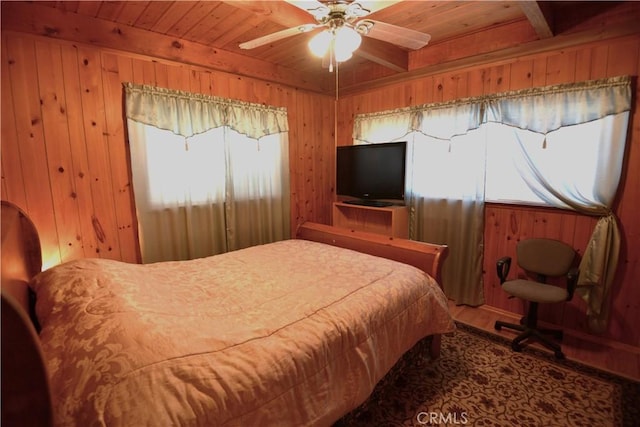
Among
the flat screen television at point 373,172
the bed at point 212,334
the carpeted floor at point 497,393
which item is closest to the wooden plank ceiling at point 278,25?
the flat screen television at point 373,172

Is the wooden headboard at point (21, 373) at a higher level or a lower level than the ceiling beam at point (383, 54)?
lower

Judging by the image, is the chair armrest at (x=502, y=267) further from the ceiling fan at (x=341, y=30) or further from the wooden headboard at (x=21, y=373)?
the wooden headboard at (x=21, y=373)

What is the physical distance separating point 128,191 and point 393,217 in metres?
2.52

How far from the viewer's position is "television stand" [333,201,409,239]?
3391 mm

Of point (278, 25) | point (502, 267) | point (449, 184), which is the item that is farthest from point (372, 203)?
point (278, 25)

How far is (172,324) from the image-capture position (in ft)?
4.19

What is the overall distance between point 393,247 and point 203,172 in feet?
6.27

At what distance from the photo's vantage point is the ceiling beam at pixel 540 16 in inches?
79.4

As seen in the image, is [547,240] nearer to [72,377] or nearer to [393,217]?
[393,217]

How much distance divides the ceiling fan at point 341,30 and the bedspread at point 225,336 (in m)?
1.38

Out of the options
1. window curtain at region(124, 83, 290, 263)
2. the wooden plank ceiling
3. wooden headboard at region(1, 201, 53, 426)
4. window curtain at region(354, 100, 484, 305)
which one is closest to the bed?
wooden headboard at region(1, 201, 53, 426)

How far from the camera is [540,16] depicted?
2141 mm

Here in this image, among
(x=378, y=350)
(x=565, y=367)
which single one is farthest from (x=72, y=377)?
(x=565, y=367)

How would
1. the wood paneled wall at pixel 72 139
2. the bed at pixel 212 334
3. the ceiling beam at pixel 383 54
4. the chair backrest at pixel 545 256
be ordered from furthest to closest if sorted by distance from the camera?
the ceiling beam at pixel 383 54
the chair backrest at pixel 545 256
the wood paneled wall at pixel 72 139
the bed at pixel 212 334
